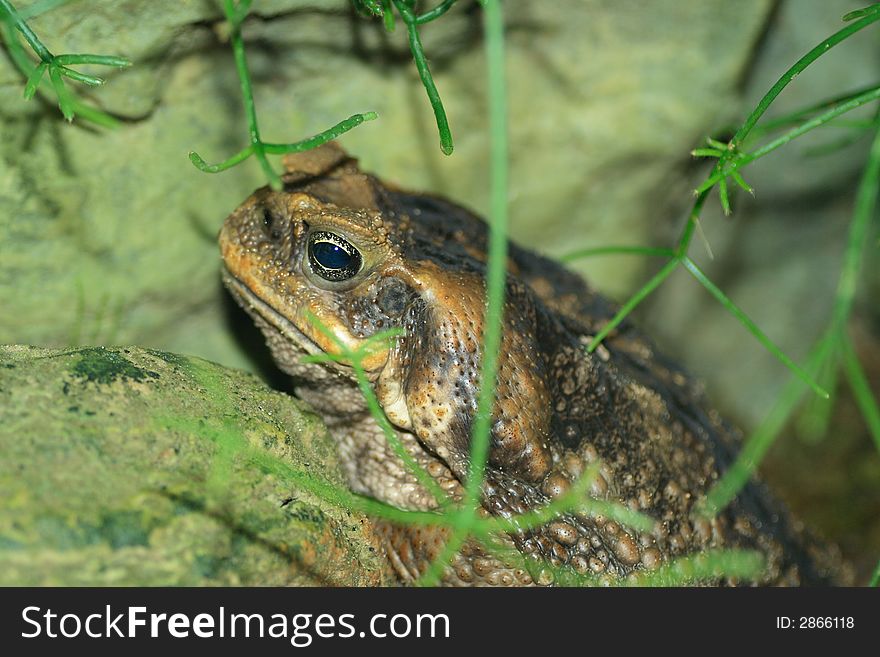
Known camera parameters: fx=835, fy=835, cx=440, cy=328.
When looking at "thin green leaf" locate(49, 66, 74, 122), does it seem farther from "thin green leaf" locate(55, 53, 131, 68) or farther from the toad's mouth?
the toad's mouth

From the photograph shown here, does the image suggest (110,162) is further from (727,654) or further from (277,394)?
(727,654)

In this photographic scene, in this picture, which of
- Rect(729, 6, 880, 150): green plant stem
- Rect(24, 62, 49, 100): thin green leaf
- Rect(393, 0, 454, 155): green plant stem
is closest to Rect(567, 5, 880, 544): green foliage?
Rect(729, 6, 880, 150): green plant stem

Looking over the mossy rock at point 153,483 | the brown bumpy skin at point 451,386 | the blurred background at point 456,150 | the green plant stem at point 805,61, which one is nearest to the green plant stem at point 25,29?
the blurred background at point 456,150

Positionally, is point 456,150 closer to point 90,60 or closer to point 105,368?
point 90,60

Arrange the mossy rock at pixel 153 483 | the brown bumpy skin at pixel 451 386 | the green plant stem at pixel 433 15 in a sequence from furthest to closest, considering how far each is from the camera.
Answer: the brown bumpy skin at pixel 451 386, the green plant stem at pixel 433 15, the mossy rock at pixel 153 483

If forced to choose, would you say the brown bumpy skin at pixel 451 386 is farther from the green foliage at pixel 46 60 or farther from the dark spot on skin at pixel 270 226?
the green foliage at pixel 46 60

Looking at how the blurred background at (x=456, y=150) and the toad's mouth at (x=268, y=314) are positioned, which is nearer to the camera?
the toad's mouth at (x=268, y=314)

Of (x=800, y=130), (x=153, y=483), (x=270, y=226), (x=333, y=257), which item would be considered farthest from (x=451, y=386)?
(x=800, y=130)
